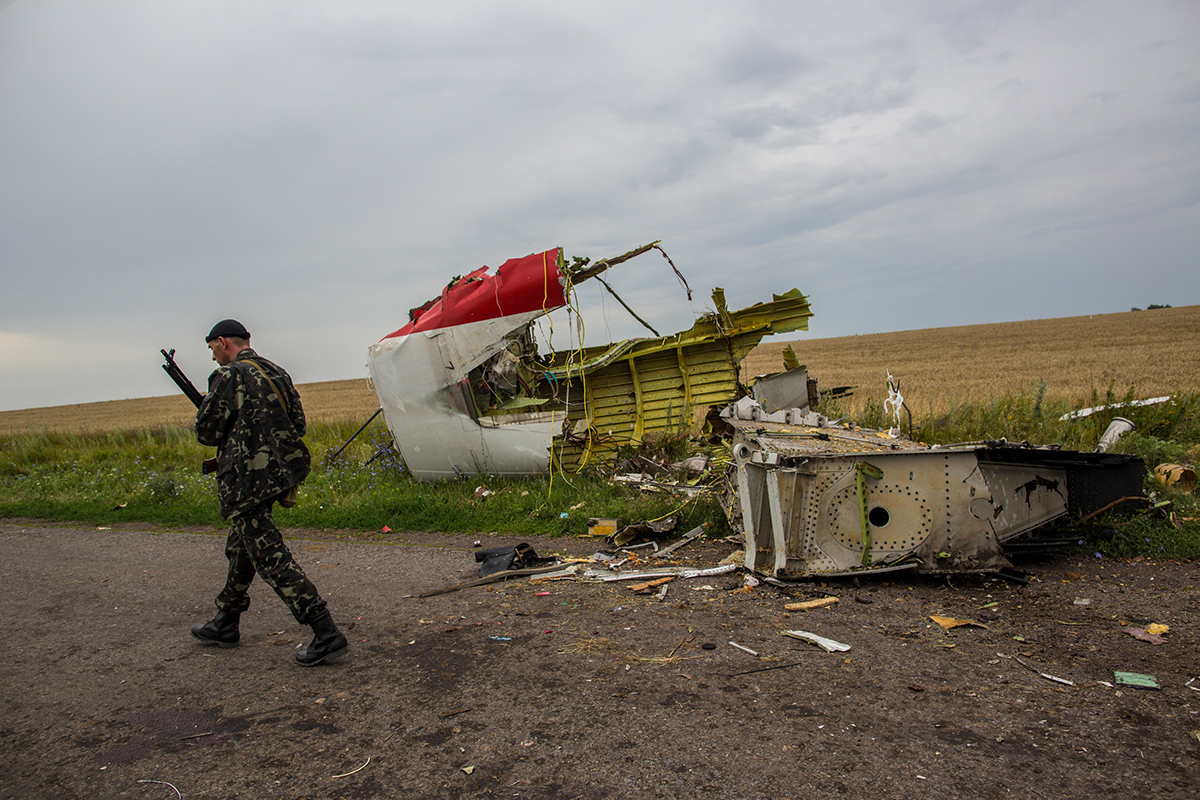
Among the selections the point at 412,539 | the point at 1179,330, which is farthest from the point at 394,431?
the point at 1179,330

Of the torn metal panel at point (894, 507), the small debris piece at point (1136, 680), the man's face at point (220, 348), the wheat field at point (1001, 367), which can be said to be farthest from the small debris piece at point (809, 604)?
the wheat field at point (1001, 367)

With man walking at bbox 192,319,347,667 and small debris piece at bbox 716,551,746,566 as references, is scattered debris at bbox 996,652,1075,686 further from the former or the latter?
man walking at bbox 192,319,347,667

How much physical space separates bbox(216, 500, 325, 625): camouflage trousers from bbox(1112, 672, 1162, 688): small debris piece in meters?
3.88

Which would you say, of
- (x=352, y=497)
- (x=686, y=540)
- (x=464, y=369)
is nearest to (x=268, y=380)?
(x=686, y=540)

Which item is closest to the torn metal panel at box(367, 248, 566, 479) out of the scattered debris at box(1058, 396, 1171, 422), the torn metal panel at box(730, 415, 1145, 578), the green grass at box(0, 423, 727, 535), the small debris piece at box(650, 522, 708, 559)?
the green grass at box(0, 423, 727, 535)

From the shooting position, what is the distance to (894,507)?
4621 millimetres

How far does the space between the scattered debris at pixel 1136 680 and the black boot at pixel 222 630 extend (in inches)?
179

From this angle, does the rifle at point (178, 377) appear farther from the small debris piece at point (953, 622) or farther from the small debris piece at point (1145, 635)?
the small debris piece at point (1145, 635)

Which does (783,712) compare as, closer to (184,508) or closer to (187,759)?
(187,759)

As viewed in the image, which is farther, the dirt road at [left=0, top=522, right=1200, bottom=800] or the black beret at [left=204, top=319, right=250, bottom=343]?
the black beret at [left=204, top=319, right=250, bottom=343]

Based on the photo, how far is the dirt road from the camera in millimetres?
2545

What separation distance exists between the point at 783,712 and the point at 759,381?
19.2ft

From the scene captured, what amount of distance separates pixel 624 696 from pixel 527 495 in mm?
4719

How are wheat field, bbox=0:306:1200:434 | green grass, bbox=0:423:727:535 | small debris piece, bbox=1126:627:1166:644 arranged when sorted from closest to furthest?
small debris piece, bbox=1126:627:1166:644 < green grass, bbox=0:423:727:535 < wheat field, bbox=0:306:1200:434
